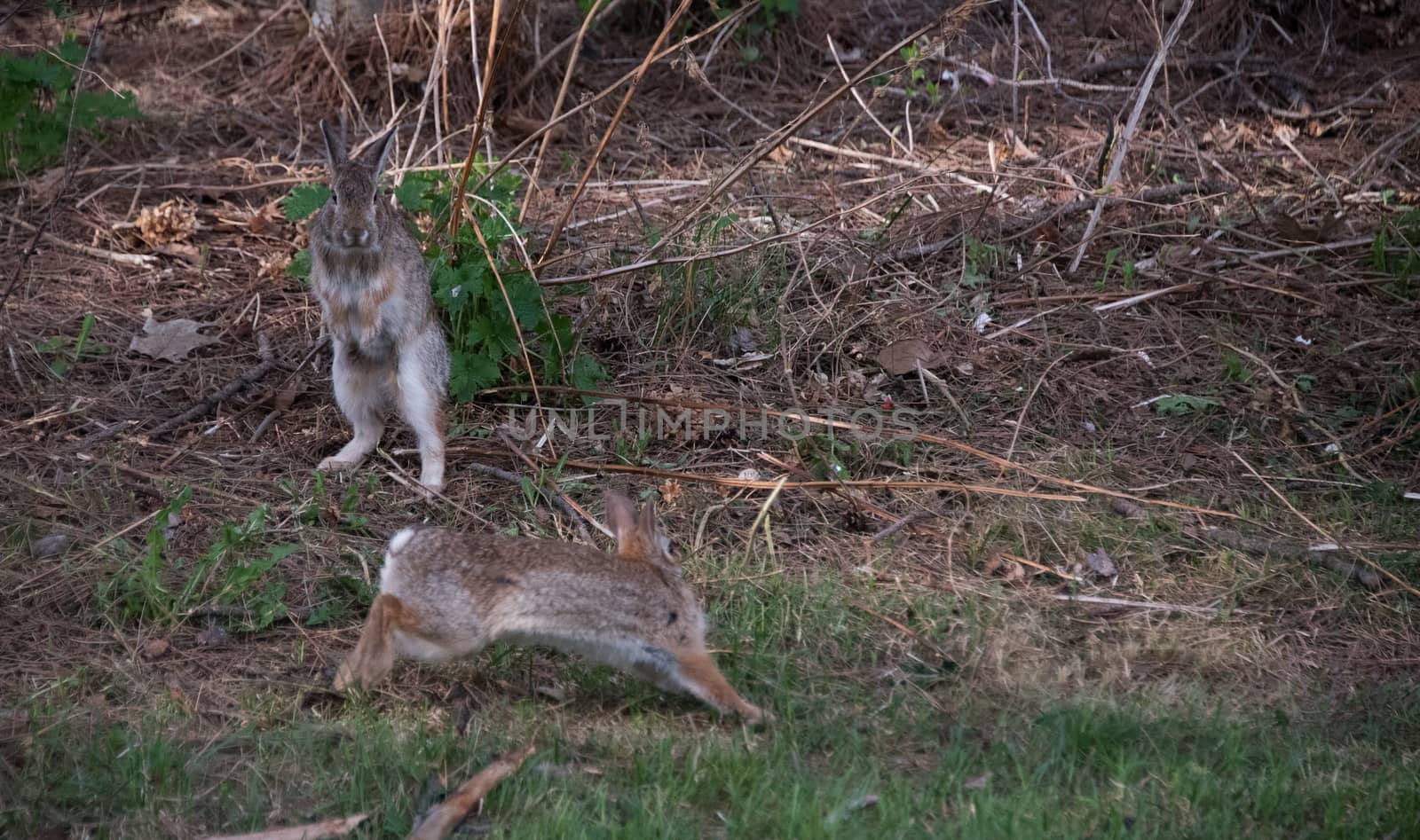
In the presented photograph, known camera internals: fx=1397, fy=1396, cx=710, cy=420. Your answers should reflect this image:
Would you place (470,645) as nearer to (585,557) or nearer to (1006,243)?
(585,557)

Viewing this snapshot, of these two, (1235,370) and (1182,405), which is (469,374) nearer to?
(1182,405)

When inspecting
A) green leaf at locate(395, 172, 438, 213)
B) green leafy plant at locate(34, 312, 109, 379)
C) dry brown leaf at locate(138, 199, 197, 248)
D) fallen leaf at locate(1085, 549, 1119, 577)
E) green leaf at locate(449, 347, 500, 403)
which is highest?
green leaf at locate(395, 172, 438, 213)

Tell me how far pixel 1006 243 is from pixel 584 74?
11.5 ft

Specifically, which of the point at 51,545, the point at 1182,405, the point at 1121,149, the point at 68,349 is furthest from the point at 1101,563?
the point at 68,349

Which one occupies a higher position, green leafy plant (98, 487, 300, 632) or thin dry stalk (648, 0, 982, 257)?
thin dry stalk (648, 0, 982, 257)

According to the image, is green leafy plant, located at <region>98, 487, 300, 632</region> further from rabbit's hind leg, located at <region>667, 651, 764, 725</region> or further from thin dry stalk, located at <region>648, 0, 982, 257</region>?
thin dry stalk, located at <region>648, 0, 982, 257</region>

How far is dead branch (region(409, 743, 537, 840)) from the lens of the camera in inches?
142

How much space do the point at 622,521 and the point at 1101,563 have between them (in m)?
2.01

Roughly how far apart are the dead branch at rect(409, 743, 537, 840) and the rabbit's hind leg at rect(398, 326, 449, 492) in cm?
225

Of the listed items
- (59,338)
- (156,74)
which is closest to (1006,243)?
(59,338)

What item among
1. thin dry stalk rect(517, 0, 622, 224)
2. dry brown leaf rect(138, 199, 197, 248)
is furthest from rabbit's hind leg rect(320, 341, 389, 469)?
dry brown leaf rect(138, 199, 197, 248)

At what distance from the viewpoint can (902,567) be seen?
215 inches

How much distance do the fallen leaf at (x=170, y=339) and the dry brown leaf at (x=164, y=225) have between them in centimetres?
82

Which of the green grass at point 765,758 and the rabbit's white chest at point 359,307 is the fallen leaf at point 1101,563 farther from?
the rabbit's white chest at point 359,307
